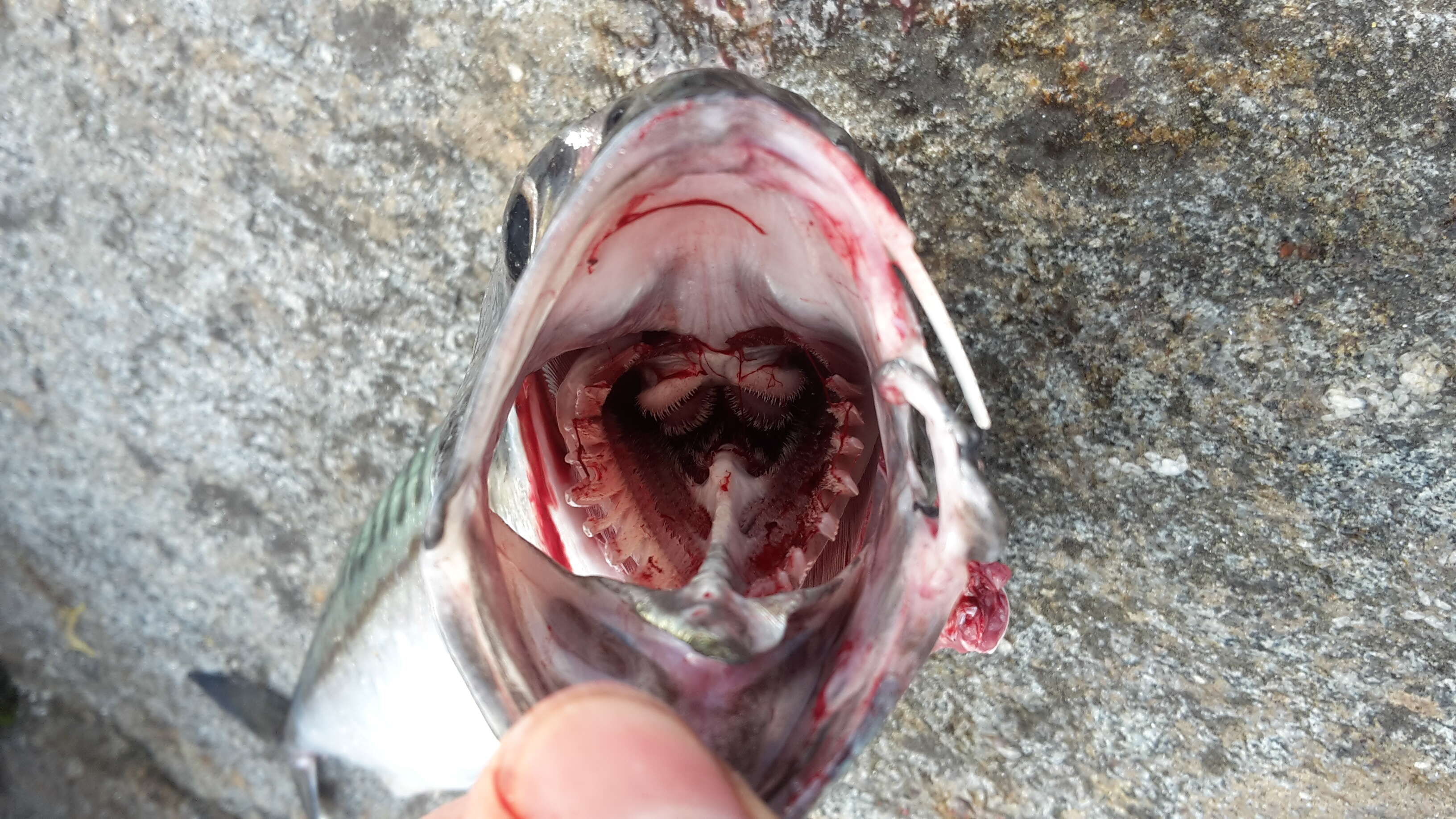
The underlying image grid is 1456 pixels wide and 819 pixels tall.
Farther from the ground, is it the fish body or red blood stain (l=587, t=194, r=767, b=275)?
red blood stain (l=587, t=194, r=767, b=275)

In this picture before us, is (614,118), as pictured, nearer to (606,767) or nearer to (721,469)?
(721,469)

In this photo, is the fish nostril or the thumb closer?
the thumb

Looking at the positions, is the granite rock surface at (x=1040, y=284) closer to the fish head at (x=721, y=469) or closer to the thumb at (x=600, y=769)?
the fish head at (x=721, y=469)

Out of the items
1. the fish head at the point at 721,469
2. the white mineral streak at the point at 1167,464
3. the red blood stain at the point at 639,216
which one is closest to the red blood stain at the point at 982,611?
the fish head at the point at 721,469

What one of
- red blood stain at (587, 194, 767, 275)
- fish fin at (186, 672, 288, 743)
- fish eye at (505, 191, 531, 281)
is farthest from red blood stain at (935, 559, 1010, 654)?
fish fin at (186, 672, 288, 743)

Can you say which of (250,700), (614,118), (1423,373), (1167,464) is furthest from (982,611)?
(250,700)

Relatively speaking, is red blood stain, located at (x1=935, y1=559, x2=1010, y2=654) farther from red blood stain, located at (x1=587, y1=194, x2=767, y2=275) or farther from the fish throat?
red blood stain, located at (x1=587, y1=194, x2=767, y2=275)

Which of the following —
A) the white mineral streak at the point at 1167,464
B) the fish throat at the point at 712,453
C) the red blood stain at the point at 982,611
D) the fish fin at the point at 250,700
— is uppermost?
the fish throat at the point at 712,453

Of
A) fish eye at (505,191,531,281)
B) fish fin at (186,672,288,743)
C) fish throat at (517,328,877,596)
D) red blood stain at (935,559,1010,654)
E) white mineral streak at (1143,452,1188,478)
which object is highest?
fish eye at (505,191,531,281)

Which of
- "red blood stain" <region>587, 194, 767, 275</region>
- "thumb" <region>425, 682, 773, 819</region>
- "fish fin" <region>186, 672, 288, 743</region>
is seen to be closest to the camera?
"thumb" <region>425, 682, 773, 819</region>
